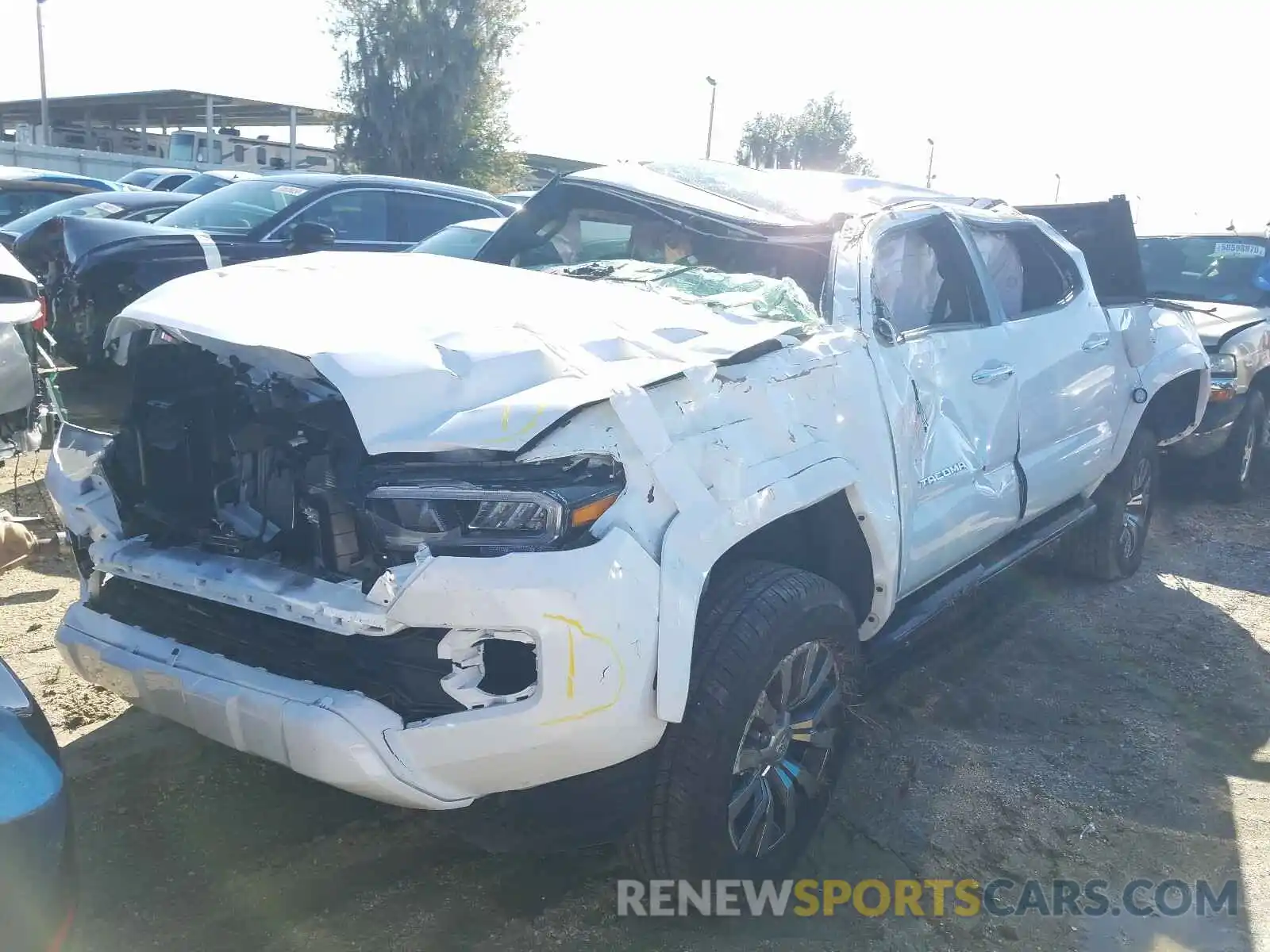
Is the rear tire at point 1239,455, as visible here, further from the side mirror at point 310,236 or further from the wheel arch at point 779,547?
the side mirror at point 310,236

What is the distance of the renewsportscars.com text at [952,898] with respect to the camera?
2.70 m

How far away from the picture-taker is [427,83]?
31250mm

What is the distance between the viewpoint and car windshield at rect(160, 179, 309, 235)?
7.60 metres

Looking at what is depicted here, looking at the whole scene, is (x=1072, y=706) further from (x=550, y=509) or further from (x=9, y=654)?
(x=9, y=654)

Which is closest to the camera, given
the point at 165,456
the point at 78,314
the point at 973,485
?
the point at 165,456

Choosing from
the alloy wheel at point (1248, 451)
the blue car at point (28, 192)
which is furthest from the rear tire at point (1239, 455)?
the blue car at point (28, 192)

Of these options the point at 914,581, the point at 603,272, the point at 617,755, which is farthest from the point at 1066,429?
the point at 617,755

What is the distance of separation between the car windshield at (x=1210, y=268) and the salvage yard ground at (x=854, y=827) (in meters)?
4.40

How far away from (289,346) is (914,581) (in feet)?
6.74

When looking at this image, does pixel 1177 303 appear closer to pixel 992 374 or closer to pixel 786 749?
pixel 992 374

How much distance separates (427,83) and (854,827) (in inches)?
1239

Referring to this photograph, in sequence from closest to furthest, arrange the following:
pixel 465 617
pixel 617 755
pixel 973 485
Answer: pixel 465 617
pixel 617 755
pixel 973 485

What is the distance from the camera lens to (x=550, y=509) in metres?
2.18

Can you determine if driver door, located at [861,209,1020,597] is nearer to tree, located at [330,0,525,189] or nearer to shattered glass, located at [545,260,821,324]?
shattered glass, located at [545,260,821,324]
